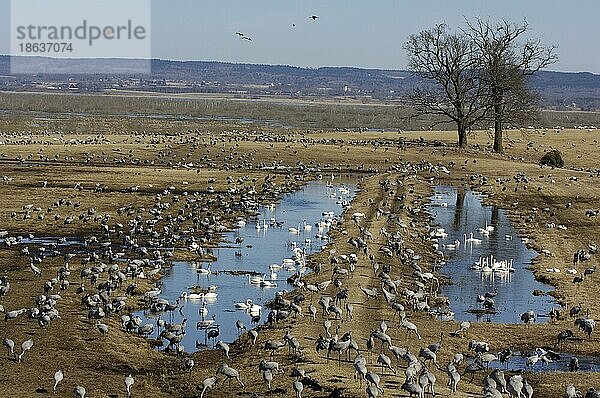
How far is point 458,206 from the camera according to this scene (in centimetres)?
4478

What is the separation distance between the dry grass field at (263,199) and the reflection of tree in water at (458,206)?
4.36ft

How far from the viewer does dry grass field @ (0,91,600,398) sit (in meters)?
17.7

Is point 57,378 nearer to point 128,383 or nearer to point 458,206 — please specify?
point 128,383

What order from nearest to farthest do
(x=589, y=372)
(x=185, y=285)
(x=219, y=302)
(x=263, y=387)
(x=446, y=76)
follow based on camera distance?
(x=263, y=387), (x=589, y=372), (x=219, y=302), (x=185, y=285), (x=446, y=76)

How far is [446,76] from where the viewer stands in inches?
Answer: 2803

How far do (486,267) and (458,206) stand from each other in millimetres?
16004

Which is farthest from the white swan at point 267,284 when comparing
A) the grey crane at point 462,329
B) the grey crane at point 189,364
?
the grey crane at point 189,364

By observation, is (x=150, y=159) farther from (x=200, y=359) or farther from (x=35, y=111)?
(x=35, y=111)

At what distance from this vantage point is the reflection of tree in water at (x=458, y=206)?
39.1 meters

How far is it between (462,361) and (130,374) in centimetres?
620

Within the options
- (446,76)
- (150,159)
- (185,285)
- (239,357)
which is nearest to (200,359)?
(239,357)

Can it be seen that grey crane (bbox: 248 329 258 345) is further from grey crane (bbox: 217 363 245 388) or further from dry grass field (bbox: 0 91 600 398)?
grey crane (bbox: 217 363 245 388)

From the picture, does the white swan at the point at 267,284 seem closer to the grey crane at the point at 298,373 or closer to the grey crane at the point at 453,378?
the grey crane at the point at 298,373

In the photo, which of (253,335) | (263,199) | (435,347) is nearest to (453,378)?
(435,347)
